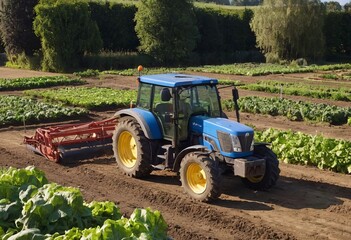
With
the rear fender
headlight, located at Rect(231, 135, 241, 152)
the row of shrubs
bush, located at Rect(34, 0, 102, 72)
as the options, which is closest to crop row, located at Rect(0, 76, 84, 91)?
bush, located at Rect(34, 0, 102, 72)

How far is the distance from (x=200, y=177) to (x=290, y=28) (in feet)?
112

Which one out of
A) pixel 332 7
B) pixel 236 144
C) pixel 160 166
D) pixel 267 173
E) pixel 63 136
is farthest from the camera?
pixel 332 7

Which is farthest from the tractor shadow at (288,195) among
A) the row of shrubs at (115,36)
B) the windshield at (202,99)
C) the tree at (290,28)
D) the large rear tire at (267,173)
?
the tree at (290,28)

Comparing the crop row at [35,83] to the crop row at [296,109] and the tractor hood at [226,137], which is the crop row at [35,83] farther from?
the tractor hood at [226,137]

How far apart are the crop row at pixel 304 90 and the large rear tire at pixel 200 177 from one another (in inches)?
558

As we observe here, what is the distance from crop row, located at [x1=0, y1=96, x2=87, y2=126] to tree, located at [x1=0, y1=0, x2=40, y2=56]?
21.0 m

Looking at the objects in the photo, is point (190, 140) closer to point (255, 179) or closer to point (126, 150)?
point (255, 179)

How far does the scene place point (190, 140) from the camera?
9914 mm

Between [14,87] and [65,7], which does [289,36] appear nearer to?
[65,7]

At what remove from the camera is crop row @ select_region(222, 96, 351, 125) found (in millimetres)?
17172

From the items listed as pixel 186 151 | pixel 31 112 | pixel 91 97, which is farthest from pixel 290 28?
pixel 186 151

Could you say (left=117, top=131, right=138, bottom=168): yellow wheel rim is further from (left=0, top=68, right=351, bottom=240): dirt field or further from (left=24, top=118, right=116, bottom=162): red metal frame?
(left=24, top=118, right=116, bottom=162): red metal frame

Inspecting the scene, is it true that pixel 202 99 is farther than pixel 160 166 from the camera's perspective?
No

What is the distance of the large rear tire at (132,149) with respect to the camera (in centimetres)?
1019
